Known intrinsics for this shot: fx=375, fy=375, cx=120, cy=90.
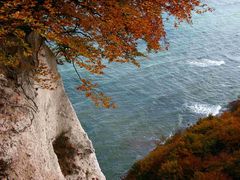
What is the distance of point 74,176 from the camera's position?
40.7ft

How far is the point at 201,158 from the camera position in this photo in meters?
16.3

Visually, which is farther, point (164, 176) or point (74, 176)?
point (164, 176)

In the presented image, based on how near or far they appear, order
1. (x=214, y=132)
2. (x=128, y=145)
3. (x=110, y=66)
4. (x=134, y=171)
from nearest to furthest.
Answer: (x=214, y=132) → (x=134, y=171) → (x=128, y=145) → (x=110, y=66)

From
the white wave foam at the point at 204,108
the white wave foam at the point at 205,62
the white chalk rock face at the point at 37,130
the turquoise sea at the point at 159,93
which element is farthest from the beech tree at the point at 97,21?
the white wave foam at the point at 205,62

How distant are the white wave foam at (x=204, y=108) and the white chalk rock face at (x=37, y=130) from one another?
27505 millimetres

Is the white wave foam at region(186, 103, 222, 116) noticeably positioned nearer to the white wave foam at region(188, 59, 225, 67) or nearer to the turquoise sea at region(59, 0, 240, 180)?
the turquoise sea at region(59, 0, 240, 180)

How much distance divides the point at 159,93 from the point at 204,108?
18.2ft

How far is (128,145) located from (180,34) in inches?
1168

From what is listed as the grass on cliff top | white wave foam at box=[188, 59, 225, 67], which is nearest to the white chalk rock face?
the grass on cliff top

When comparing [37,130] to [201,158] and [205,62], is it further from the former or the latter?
[205,62]

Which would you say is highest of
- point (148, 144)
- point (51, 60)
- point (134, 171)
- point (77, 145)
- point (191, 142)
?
point (51, 60)

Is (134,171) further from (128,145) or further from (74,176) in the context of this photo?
(128,145)

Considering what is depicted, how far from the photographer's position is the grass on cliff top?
14469mm

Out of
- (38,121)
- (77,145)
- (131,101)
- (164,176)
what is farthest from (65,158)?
(131,101)
